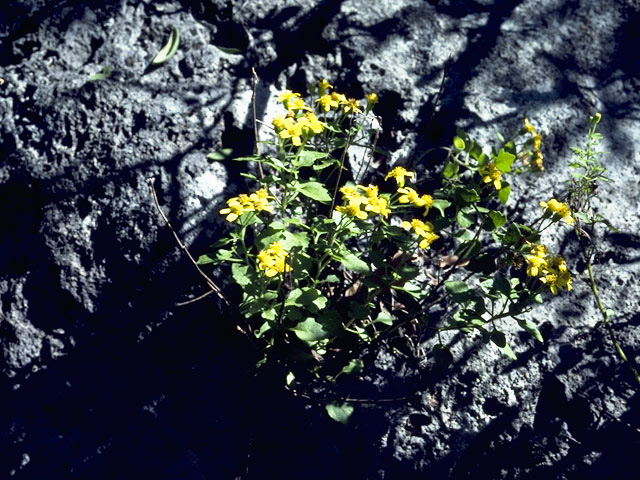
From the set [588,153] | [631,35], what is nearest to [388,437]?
[588,153]

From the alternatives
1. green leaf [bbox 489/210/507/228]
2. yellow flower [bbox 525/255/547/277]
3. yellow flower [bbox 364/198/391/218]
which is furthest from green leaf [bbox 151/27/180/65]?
yellow flower [bbox 525/255/547/277]

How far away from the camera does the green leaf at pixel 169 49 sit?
295 cm

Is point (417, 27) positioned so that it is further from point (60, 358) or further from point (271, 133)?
point (60, 358)

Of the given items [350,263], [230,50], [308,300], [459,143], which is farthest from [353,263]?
[230,50]

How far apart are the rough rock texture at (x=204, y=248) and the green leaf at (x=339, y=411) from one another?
0.15m

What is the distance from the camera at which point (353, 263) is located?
7.04ft

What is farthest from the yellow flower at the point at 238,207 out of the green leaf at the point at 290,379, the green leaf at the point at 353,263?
the green leaf at the point at 290,379

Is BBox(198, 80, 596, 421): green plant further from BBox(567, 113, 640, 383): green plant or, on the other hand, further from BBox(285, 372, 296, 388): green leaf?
BBox(567, 113, 640, 383): green plant

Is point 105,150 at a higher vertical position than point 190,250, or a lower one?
higher

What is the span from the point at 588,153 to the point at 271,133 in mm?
1336

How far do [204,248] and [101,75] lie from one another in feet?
3.30

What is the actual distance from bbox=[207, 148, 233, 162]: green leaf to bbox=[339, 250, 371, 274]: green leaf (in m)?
0.87

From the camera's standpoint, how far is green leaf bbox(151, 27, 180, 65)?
295 centimetres

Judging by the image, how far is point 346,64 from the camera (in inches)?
121
